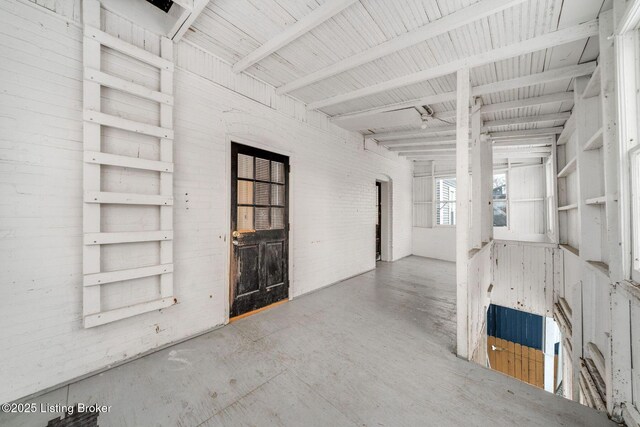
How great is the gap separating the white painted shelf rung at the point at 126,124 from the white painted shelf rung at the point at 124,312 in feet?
5.42

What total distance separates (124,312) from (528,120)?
6.43m

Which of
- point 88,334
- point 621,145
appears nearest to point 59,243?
point 88,334

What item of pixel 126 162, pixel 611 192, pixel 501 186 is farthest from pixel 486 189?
pixel 126 162

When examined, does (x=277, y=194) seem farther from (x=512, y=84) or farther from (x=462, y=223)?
(x=512, y=84)

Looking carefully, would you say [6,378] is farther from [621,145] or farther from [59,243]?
[621,145]

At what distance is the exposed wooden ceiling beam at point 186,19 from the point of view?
2.11 meters

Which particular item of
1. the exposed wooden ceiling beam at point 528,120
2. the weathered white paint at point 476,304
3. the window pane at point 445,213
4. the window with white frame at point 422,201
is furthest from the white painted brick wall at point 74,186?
the window pane at point 445,213

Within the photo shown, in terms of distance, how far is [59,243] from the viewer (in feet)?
6.46

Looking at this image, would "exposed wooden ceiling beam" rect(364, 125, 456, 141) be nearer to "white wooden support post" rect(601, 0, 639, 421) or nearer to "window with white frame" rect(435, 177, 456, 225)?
"white wooden support post" rect(601, 0, 639, 421)

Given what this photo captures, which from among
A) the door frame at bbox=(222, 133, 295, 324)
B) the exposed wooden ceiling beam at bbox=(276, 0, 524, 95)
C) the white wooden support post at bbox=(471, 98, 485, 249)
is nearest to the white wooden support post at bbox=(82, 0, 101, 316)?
the door frame at bbox=(222, 133, 295, 324)

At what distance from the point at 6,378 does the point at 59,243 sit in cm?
99

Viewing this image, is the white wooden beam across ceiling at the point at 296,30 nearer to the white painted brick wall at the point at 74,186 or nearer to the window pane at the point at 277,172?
the white painted brick wall at the point at 74,186

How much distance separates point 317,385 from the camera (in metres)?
1.99

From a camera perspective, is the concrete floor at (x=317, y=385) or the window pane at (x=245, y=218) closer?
the concrete floor at (x=317, y=385)
